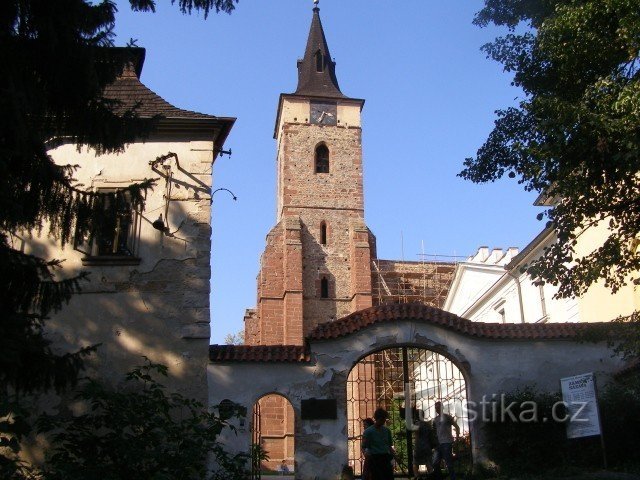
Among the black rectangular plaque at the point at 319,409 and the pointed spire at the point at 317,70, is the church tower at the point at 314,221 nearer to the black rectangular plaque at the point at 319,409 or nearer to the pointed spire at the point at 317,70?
the pointed spire at the point at 317,70

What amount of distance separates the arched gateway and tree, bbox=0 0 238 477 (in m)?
6.40

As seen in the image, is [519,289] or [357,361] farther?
[519,289]

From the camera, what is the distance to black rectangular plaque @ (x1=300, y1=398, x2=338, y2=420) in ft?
46.8

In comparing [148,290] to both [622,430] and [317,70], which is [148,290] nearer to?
[622,430]

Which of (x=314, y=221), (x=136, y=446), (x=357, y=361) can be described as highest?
(x=314, y=221)

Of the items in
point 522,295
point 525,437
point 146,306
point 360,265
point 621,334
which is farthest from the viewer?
point 360,265

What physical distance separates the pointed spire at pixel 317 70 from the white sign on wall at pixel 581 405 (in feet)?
107

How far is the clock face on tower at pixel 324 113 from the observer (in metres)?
43.6

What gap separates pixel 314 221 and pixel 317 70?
10.8m

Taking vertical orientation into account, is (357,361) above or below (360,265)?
below

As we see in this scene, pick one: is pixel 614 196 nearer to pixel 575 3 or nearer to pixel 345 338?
pixel 575 3

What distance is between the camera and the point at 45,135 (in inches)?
329

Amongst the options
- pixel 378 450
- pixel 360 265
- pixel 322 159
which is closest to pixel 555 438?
pixel 378 450

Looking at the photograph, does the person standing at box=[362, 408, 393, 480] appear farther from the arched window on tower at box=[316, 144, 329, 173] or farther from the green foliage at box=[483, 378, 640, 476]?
the arched window on tower at box=[316, 144, 329, 173]
